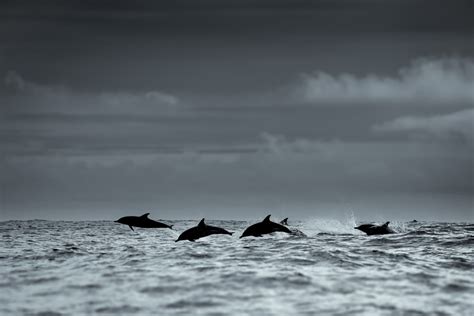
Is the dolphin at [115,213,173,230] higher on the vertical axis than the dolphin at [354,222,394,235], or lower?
higher

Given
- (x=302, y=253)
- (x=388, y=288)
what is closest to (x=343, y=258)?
(x=302, y=253)

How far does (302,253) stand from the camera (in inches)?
806

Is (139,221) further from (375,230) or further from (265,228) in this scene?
(375,230)

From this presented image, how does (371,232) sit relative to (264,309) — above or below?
above

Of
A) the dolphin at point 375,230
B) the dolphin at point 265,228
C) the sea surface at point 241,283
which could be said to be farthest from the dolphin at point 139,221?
the dolphin at point 375,230

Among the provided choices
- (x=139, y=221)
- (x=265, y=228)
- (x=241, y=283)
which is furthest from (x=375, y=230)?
(x=241, y=283)

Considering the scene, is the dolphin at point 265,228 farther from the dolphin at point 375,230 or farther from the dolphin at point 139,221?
the dolphin at point 375,230

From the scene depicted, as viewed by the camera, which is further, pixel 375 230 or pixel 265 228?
pixel 375 230

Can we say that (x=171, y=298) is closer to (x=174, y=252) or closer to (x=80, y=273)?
(x=80, y=273)

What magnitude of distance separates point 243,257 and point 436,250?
8.68 m

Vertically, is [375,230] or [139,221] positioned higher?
[139,221]

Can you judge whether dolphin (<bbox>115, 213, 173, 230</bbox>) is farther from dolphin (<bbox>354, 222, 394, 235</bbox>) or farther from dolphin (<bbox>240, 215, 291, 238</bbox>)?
dolphin (<bbox>354, 222, 394, 235</bbox>)

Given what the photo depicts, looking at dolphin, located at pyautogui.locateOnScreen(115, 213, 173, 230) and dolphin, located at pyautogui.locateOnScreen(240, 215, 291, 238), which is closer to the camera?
dolphin, located at pyautogui.locateOnScreen(240, 215, 291, 238)

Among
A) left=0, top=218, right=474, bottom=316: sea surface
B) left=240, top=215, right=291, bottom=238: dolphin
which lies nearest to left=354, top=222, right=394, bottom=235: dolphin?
left=240, top=215, right=291, bottom=238: dolphin
